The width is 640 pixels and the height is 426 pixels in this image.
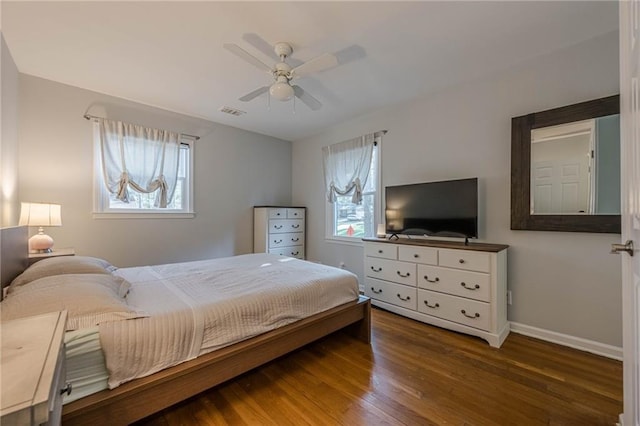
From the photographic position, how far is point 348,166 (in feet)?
13.6

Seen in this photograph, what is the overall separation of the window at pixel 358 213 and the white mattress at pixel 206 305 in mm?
1535

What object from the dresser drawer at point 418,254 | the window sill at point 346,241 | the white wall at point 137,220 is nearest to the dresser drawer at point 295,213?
the white wall at point 137,220

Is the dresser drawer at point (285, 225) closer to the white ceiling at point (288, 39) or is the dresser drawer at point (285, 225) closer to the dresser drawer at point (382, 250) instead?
the dresser drawer at point (382, 250)

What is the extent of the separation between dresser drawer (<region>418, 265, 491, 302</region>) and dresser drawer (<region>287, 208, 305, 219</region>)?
2468mm

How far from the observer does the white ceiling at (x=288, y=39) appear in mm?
1919

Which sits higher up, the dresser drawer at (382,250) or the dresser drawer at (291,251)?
the dresser drawer at (382,250)

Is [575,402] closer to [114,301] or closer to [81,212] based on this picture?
[114,301]

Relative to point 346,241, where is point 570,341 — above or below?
below

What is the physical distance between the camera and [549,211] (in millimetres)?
2455

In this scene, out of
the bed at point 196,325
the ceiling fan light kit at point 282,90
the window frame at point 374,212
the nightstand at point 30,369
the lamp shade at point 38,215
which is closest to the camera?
the nightstand at point 30,369

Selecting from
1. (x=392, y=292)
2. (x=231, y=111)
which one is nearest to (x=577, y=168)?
(x=392, y=292)

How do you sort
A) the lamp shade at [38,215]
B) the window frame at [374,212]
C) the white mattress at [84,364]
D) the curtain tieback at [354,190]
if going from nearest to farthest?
the white mattress at [84,364]
the lamp shade at [38,215]
the window frame at [374,212]
the curtain tieback at [354,190]

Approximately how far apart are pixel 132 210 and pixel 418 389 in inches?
146

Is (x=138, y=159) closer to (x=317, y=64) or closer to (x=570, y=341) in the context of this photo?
(x=317, y=64)
